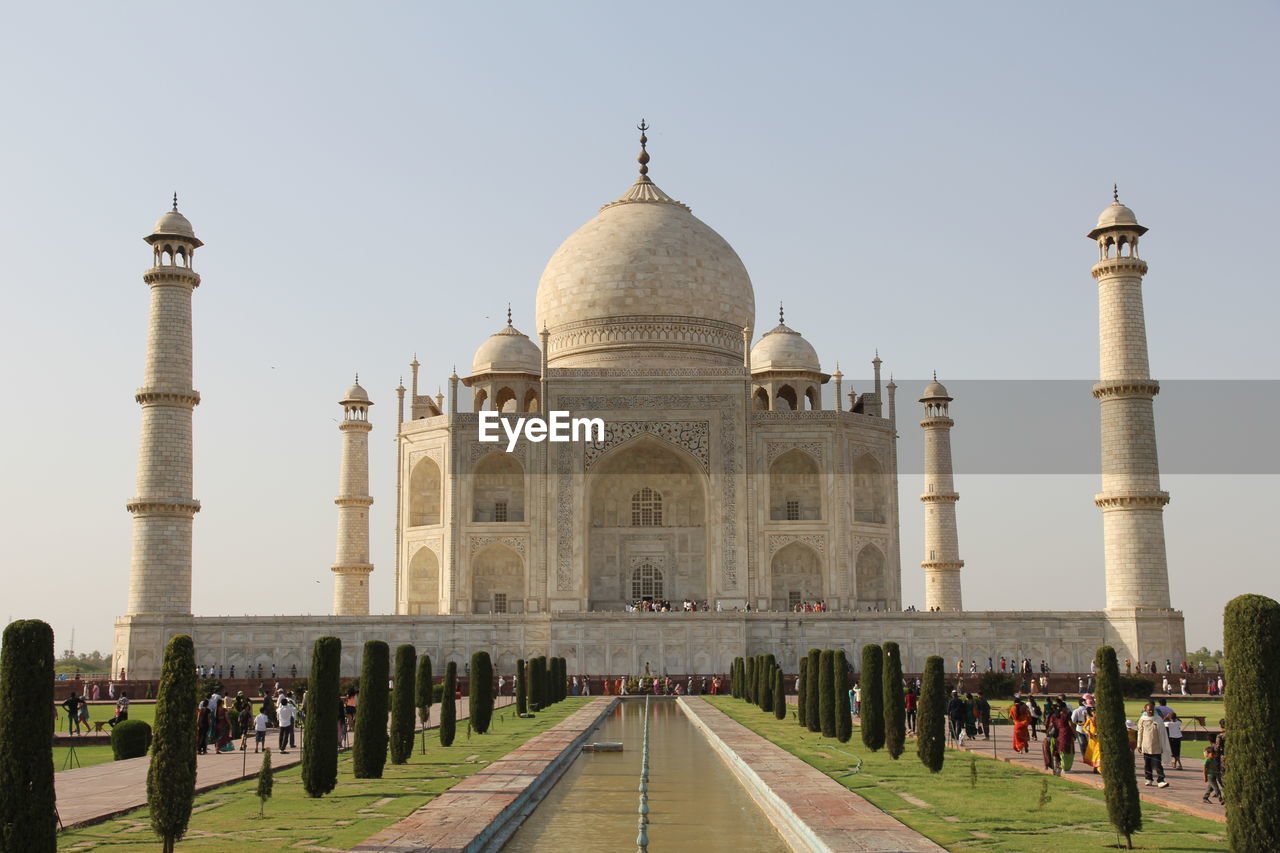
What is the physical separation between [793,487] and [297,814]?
22.2 meters

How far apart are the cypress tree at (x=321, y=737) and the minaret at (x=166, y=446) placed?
15.3 m

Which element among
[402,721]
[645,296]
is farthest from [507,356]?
[402,721]

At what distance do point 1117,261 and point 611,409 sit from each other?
34.9 feet

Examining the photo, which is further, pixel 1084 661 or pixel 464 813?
pixel 1084 661

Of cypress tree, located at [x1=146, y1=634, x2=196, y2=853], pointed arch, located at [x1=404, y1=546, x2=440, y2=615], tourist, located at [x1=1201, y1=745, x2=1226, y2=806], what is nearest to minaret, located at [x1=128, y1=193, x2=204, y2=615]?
pointed arch, located at [x1=404, y1=546, x2=440, y2=615]

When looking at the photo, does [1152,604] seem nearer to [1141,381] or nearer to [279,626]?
[1141,381]

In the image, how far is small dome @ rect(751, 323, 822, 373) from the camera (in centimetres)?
3325

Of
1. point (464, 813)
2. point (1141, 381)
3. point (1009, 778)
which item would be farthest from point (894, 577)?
point (464, 813)

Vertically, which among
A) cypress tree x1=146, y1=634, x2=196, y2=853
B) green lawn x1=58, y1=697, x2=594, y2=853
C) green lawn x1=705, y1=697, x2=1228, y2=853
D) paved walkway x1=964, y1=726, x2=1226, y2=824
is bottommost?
paved walkway x1=964, y1=726, x2=1226, y2=824

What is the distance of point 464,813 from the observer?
9.37 meters

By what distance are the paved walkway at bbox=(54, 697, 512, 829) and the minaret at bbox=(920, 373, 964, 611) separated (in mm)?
20686

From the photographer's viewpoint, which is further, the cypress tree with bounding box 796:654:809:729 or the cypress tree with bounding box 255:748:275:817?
the cypress tree with bounding box 796:654:809:729

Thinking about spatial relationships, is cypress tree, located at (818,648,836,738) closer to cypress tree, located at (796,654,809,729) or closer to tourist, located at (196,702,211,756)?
cypress tree, located at (796,654,809,729)

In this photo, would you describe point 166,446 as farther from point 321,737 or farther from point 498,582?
point 321,737
